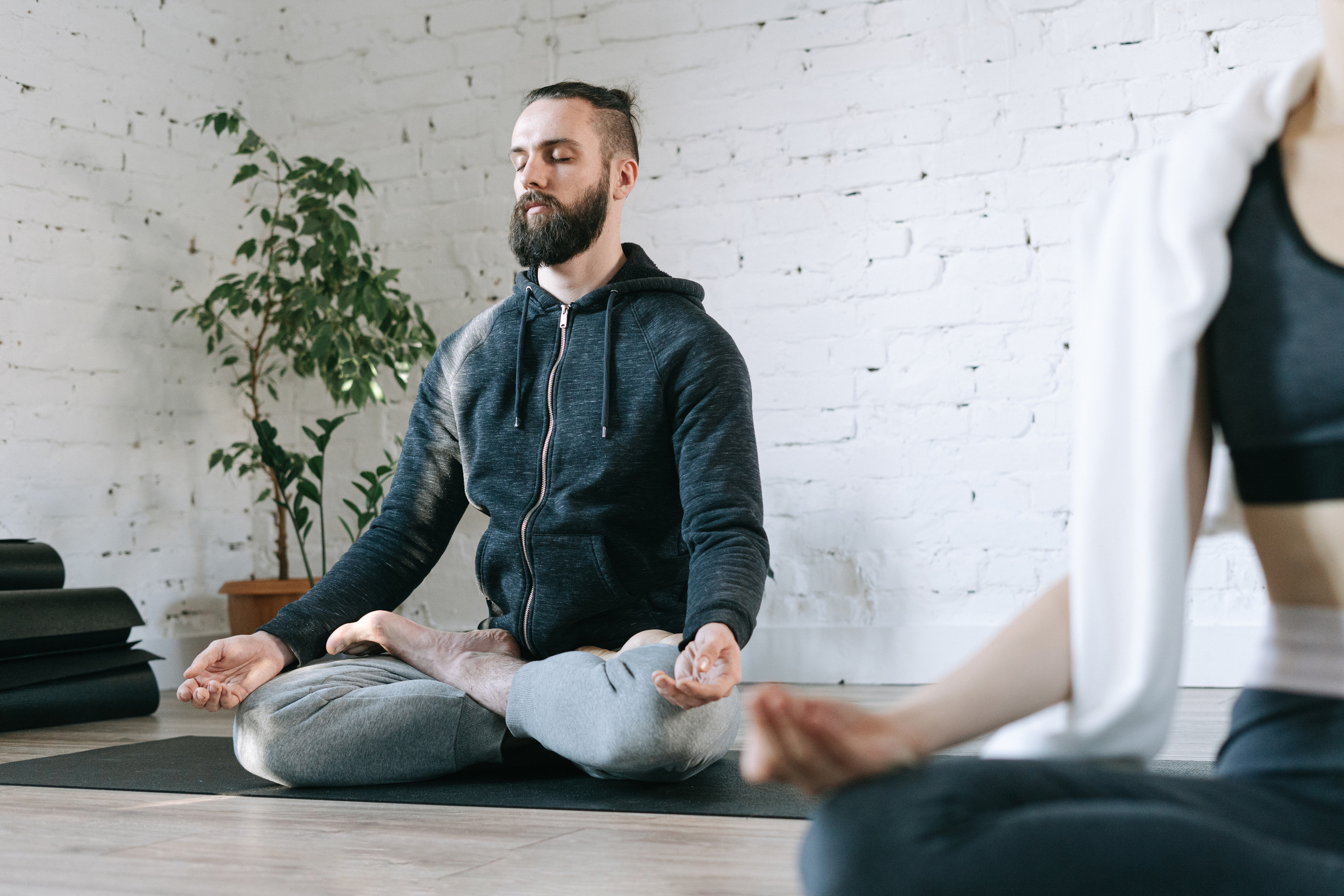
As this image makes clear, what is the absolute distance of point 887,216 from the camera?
11.2ft

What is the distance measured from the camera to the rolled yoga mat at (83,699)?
2.85 m

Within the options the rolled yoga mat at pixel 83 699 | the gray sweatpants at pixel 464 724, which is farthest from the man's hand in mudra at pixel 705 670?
the rolled yoga mat at pixel 83 699

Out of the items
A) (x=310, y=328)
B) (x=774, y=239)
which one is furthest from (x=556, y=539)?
(x=310, y=328)

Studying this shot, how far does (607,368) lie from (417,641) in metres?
0.57

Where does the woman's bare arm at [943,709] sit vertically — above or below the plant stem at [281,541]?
above

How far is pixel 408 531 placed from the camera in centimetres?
223

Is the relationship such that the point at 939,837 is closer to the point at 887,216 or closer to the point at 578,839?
the point at 578,839

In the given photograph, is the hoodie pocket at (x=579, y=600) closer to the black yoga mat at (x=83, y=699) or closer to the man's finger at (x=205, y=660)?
the man's finger at (x=205, y=660)

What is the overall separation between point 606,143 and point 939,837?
1819mm

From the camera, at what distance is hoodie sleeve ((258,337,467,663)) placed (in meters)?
2.09

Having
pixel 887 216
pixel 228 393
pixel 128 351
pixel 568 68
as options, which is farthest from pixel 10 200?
pixel 887 216

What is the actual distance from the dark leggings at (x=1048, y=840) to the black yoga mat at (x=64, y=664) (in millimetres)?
2739

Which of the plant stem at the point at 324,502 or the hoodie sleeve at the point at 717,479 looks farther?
the plant stem at the point at 324,502

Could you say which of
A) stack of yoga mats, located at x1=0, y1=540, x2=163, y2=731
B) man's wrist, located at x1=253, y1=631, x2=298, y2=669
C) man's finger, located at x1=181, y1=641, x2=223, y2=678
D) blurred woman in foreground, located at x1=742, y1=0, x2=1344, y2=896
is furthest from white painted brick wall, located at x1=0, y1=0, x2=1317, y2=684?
blurred woman in foreground, located at x1=742, y1=0, x2=1344, y2=896
